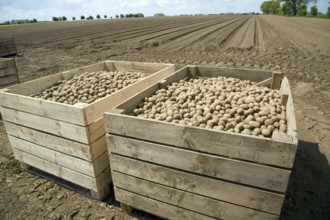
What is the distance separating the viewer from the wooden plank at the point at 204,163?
1993 millimetres

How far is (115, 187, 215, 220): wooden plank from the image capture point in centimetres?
246

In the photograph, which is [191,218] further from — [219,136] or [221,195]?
[219,136]

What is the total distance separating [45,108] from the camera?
2.85 m

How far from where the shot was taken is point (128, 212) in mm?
2834

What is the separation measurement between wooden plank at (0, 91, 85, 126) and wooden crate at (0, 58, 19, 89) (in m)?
2.51

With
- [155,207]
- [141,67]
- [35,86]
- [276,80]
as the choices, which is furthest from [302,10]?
[155,207]

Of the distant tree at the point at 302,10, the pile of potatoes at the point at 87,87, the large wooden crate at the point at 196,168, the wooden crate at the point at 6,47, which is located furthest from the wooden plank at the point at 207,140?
the distant tree at the point at 302,10

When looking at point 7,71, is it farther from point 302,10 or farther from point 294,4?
point 294,4

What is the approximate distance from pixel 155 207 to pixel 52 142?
145 cm

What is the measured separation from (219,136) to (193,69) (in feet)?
8.01

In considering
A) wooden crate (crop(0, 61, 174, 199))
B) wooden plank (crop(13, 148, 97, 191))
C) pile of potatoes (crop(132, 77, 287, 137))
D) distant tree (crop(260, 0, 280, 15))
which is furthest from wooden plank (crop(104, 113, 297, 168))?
distant tree (crop(260, 0, 280, 15))

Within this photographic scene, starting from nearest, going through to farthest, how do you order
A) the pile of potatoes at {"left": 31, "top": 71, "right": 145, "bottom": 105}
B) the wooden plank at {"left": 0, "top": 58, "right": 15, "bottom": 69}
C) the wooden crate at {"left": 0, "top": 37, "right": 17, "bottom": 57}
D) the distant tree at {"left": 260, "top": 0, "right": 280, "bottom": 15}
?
the pile of potatoes at {"left": 31, "top": 71, "right": 145, "bottom": 105}, the wooden plank at {"left": 0, "top": 58, "right": 15, "bottom": 69}, the wooden crate at {"left": 0, "top": 37, "right": 17, "bottom": 57}, the distant tree at {"left": 260, "top": 0, "right": 280, "bottom": 15}

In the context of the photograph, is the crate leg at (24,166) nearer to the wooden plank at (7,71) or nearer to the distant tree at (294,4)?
the wooden plank at (7,71)

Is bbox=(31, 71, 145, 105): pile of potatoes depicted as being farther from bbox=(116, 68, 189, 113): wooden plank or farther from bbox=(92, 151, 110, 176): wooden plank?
bbox=(92, 151, 110, 176): wooden plank
